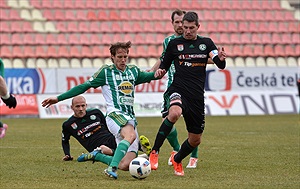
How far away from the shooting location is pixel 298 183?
8258 mm

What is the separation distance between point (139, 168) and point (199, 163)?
2554 millimetres

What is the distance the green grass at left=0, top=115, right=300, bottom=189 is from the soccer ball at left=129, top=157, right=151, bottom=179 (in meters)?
0.10

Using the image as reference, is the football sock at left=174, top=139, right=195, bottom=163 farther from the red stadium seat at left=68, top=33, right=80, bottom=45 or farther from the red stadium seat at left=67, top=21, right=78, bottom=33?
the red stadium seat at left=67, top=21, right=78, bottom=33

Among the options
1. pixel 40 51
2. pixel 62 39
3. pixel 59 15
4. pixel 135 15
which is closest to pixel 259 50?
pixel 135 15

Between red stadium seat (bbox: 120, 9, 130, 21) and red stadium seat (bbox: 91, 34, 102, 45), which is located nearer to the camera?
red stadium seat (bbox: 91, 34, 102, 45)

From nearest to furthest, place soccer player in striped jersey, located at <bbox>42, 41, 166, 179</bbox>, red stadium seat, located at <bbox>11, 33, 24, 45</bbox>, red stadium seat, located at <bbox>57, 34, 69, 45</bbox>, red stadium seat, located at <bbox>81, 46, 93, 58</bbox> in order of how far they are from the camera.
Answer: soccer player in striped jersey, located at <bbox>42, 41, 166, 179</bbox> → red stadium seat, located at <bbox>11, 33, 24, 45</bbox> → red stadium seat, located at <bbox>81, 46, 93, 58</bbox> → red stadium seat, located at <bbox>57, 34, 69, 45</bbox>

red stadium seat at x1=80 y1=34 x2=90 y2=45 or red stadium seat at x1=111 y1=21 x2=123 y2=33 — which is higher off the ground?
red stadium seat at x1=111 y1=21 x2=123 y2=33

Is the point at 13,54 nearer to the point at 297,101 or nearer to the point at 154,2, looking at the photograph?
the point at 154,2

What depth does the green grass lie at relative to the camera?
829cm

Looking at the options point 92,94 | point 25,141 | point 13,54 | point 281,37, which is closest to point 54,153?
point 25,141

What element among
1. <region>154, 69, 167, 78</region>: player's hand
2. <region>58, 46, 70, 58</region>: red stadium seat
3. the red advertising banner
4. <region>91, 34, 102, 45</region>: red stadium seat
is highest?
<region>154, 69, 167, 78</region>: player's hand

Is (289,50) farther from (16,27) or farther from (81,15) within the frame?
(16,27)

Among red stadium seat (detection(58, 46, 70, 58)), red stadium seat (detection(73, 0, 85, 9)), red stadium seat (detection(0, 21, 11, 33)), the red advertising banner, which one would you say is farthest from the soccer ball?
red stadium seat (detection(73, 0, 85, 9))

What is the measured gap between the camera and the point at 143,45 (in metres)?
29.6
